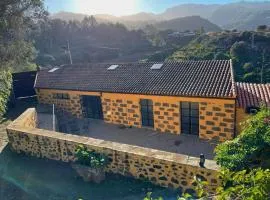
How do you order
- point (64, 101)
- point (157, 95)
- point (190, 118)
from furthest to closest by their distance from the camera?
1. point (64, 101)
2. point (157, 95)
3. point (190, 118)

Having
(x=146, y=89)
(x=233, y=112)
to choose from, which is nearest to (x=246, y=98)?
(x=233, y=112)

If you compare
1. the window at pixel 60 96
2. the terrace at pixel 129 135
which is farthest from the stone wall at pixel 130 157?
the window at pixel 60 96

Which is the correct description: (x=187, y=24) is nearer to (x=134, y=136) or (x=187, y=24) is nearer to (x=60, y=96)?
(x=60, y=96)

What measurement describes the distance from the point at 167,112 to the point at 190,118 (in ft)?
4.26

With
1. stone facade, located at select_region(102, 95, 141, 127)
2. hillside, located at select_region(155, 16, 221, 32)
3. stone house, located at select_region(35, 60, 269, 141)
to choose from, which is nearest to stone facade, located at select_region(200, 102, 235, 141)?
stone house, located at select_region(35, 60, 269, 141)

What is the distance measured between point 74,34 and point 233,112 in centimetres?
6756

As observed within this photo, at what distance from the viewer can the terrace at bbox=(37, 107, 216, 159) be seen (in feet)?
44.4

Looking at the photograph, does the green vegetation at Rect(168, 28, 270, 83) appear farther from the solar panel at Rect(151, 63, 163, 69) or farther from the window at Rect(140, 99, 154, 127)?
the window at Rect(140, 99, 154, 127)

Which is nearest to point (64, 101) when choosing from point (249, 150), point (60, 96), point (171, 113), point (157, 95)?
point (60, 96)

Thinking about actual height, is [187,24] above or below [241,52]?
above

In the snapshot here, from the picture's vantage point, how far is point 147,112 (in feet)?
51.7

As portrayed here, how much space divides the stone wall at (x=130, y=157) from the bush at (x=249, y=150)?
66 cm

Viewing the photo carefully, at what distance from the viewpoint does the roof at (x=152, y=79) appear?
46.2 feet

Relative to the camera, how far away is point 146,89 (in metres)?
15.3
